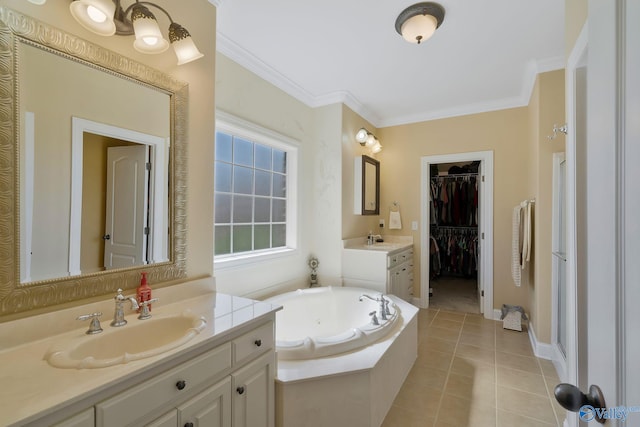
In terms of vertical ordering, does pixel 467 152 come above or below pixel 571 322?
above

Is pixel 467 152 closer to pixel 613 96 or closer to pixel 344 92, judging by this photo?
pixel 344 92

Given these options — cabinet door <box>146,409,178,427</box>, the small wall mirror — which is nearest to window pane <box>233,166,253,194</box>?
the small wall mirror

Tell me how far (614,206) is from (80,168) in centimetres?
176

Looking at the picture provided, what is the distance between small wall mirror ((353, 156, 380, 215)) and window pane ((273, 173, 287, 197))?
943 millimetres

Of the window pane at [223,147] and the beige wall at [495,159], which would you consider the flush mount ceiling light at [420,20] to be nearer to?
the window pane at [223,147]

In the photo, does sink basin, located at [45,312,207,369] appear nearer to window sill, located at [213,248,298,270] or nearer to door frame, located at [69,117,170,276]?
door frame, located at [69,117,170,276]

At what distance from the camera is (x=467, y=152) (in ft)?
12.2

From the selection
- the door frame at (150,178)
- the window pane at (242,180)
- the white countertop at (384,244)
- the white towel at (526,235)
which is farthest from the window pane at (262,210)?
the white towel at (526,235)

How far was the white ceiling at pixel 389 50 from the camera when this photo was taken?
1.99 m

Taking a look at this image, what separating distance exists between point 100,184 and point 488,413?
2.69 meters

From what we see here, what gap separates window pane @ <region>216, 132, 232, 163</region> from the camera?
2.48 metres

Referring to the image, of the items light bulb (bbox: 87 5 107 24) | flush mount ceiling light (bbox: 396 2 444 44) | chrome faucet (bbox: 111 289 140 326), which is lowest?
chrome faucet (bbox: 111 289 140 326)

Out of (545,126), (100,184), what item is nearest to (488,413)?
(545,126)

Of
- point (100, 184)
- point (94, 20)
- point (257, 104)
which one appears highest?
point (257, 104)
